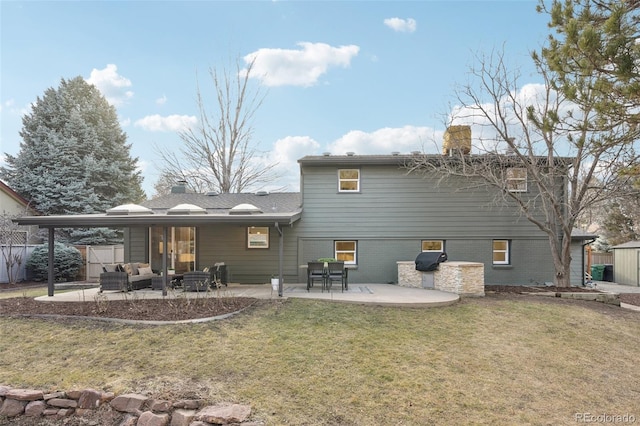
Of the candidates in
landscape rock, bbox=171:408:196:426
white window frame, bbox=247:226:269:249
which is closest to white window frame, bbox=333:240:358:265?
white window frame, bbox=247:226:269:249

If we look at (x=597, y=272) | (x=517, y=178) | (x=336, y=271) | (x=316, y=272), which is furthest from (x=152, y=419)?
(x=597, y=272)

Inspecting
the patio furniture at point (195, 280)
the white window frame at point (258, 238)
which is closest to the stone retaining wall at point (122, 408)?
the patio furniture at point (195, 280)

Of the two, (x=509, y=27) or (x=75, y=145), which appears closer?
(x=509, y=27)

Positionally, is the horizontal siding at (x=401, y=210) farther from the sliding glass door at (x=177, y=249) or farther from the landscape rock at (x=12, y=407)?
the landscape rock at (x=12, y=407)

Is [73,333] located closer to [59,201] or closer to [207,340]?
[207,340]

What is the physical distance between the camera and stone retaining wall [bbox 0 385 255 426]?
425cm

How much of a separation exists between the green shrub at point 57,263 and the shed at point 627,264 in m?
25.3

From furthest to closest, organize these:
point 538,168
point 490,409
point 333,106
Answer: point 333,106 → point 538,168 → point 490,409

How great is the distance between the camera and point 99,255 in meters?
15.2

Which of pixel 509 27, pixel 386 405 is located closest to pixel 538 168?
pixel 509 27

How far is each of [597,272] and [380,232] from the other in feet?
47.6

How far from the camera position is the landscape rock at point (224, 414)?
4.16m

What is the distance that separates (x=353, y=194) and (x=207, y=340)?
785 centimetres

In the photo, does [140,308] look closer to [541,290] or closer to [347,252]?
[347,252]
